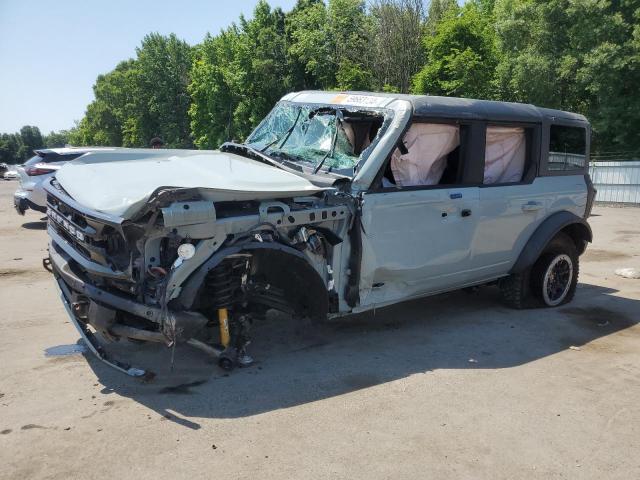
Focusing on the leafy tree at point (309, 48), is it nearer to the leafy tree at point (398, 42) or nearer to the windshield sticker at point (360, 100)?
the leafy tree at point (398, 42)

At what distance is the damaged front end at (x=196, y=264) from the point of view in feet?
12.0

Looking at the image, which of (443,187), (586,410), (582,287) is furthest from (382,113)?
(582,287)

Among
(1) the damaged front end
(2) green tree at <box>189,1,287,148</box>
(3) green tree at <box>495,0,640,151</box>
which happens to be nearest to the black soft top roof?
(1) the damaged front end

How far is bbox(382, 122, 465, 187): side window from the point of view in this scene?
16.4 feet

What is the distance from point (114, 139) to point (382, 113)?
274 feet

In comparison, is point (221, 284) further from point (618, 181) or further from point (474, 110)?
point (618, 181)

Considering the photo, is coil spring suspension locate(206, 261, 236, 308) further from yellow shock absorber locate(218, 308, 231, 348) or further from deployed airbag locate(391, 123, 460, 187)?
deployed airbag locate(391, 123, 460, 187)

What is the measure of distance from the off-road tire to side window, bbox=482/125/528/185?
0.95 metres

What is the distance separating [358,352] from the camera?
16.0 feet

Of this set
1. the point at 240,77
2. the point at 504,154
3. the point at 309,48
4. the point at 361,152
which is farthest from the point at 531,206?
the point at 240,77

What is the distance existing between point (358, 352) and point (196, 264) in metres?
1.83

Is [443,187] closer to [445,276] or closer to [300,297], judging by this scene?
[445,276]

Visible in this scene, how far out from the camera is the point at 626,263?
29.6ft

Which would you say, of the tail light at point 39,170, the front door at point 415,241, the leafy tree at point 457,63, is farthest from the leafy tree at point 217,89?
the front door at point 415,241
